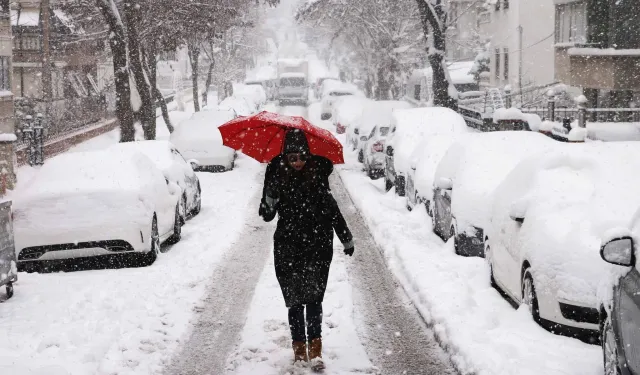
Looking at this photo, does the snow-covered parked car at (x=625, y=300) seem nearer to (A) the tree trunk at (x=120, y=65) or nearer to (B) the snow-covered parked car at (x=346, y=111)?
(A) the tree trunk at (x=120, y=65)

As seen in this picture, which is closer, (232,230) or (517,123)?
(232,230)

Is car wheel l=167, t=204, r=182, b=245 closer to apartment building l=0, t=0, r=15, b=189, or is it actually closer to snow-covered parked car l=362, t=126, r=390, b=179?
snow-covered parked car l=362, t=126, r=390, b=179

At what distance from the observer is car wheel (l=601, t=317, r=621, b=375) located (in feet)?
17.1

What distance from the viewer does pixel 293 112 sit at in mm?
54375

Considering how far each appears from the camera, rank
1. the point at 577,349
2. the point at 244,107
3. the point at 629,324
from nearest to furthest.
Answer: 1. the point at 629,324
2. the point at 577,349
3. the point at 244,107

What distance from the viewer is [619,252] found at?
4930 millimetres

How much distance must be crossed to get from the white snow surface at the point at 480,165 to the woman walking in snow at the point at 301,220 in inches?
158

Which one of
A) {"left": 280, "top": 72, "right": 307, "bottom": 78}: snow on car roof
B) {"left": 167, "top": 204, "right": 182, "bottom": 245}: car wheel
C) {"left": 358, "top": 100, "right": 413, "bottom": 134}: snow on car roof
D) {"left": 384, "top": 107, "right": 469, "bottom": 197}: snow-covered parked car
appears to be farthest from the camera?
{"left": 280, "top": 72, "right": 307, "bottom": 78}: snow on car roof

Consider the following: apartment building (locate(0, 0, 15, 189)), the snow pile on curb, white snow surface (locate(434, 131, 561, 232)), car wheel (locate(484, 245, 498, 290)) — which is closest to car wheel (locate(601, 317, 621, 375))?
the snow pile on curb

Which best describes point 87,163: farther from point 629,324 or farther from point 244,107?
point 244,107

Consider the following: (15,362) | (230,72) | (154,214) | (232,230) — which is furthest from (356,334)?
(230,72)

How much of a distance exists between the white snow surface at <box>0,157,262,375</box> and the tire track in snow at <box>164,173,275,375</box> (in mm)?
→ 131

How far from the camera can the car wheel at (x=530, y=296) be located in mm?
7380

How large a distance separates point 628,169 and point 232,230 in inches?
302
